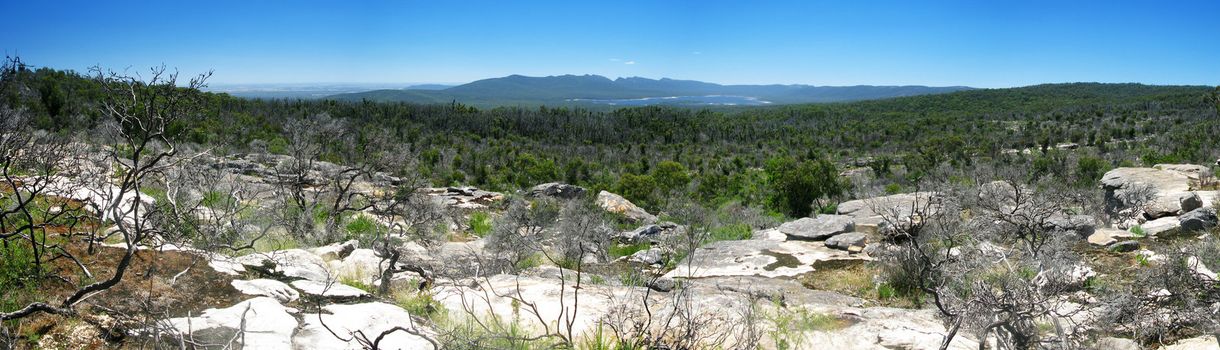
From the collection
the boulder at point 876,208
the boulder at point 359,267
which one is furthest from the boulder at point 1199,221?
the boulder at point 359,267

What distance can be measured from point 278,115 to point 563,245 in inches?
1640

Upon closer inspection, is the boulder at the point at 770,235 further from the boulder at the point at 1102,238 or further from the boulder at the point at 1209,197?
the boulder at the point at 1209,197

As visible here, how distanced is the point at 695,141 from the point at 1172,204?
42669 millimetres

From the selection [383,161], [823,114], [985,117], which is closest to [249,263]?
[383,161]

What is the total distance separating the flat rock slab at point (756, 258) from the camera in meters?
8.11

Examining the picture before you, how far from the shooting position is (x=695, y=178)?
2786cm

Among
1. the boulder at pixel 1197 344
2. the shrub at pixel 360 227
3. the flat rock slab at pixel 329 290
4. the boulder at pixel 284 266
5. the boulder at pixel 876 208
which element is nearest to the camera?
the boulder at pixel 1197 344

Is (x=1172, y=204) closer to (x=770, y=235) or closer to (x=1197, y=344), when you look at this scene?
(x=770, y=235)

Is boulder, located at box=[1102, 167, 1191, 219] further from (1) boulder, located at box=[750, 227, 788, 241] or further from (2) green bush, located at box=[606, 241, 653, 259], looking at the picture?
(2) green bush, located at box=[606, 241, 653, 259]

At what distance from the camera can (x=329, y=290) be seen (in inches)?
180

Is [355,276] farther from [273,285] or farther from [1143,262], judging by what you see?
[1143,262]

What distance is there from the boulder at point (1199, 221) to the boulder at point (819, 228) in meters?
4.52

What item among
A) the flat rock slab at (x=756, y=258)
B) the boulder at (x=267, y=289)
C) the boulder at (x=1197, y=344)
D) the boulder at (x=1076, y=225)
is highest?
the boulder at (x=267, y=289)

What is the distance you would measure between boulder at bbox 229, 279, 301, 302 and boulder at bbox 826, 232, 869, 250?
781cm
